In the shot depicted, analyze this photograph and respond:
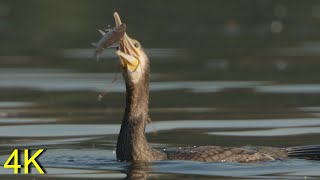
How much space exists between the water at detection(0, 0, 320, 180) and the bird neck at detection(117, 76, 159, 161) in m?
0.16

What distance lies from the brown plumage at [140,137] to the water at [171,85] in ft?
0.54

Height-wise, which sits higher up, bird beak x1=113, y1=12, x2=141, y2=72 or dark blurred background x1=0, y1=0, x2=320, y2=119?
dark blurred background x1=0, y1=0, x2=320, y2=119

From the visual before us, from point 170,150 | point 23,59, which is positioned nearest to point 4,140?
point 170,150

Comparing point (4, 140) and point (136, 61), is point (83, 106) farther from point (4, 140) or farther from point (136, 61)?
point (136, 61)

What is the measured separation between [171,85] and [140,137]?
→ 769 centimetres

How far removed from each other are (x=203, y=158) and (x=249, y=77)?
9058mm

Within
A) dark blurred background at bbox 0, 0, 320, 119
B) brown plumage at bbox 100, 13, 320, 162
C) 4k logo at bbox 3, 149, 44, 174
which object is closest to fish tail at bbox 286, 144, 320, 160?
brown plumage at bbox 100, 13, 320, 162

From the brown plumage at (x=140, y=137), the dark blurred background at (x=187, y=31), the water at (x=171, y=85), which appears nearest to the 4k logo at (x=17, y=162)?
the water at (x=171, y=85)

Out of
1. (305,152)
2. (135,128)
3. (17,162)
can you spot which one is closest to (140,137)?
(135,128)

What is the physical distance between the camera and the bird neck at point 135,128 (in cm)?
1432

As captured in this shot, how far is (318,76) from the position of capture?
2281cm

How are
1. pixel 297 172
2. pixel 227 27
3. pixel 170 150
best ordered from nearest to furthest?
1. pixel 297 172
2. pixel 170 150
3. pixel 227 27

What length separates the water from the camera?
48.9 ft

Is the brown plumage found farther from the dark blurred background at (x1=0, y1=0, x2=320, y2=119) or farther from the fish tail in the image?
the dark blurred background at (x1=0, y1=0, x2=320, y2=119)
